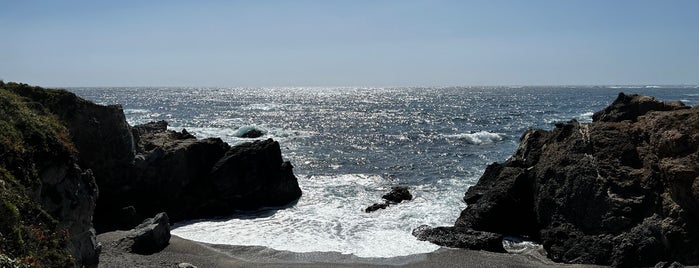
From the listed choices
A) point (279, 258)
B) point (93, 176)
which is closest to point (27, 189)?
point (93, 176)

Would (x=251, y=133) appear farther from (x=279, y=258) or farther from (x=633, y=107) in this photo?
(x=633, y=107)

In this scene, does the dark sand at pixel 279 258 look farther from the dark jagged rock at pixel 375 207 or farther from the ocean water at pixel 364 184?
the dark jagged rock at pixel 375 207

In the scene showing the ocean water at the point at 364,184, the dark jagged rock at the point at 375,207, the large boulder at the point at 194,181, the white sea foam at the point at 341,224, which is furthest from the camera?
the dark jagged rock at the point at 375,207

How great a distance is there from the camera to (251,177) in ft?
103

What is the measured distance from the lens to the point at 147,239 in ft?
67.8

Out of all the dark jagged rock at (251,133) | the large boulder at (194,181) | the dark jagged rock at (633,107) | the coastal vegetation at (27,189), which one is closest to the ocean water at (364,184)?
the dark jagged rock at (251,133)

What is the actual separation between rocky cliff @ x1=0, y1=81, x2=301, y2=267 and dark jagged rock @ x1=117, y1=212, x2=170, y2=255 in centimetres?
232

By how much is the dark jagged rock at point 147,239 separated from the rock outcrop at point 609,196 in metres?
10.8

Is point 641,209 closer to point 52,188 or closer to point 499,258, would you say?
point 499,258

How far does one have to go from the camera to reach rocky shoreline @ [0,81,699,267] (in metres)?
13.5

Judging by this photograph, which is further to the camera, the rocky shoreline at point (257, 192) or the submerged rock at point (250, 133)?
the submerged rock at point (250, 133)

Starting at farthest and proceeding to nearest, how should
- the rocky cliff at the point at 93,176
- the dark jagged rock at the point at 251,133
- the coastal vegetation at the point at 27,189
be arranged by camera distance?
the dark jagged rock at the point at 251,133 → the rocky cliff at the point at 93,176 → the coastal vegetation at the point at 27,189

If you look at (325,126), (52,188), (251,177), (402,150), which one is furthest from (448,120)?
(52,188)

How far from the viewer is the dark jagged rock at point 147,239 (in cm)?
2038
